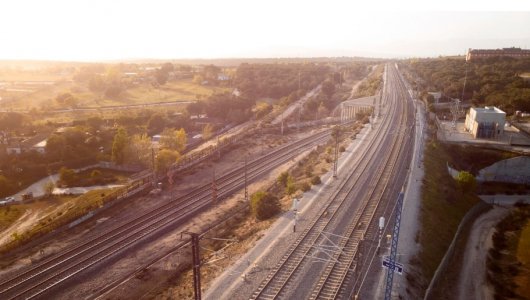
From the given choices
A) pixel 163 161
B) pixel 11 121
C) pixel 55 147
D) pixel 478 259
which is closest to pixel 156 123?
pixel 55 147

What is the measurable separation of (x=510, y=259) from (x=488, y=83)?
61517mm

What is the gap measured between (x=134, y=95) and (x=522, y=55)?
11656 centimetres

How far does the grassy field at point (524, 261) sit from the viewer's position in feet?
88.4

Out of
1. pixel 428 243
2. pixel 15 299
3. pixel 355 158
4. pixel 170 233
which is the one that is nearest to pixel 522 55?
pixel 355 158

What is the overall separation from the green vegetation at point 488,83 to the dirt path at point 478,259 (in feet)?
115

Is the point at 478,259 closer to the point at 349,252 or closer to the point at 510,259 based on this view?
the point at 510,259

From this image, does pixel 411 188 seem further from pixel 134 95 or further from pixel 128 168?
pixel 134 95

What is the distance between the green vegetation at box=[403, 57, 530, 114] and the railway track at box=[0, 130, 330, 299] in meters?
49.3

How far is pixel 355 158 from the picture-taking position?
143ft

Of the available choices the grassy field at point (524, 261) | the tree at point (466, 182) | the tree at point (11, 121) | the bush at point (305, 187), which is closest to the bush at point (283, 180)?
the bush at point (305, 187)

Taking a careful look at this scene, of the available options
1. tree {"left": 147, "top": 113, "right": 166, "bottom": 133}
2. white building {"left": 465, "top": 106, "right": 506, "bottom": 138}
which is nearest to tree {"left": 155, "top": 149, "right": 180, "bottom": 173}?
tree {"left": 147, "top": 113, "right": 166, "bottom": 133}

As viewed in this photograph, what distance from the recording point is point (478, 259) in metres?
30.2

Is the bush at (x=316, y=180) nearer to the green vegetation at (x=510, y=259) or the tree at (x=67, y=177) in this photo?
the green vegetation at (x=510, y=259)

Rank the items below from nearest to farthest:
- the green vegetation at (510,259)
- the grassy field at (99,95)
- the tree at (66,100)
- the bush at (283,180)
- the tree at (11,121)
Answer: the green vegetation at (510,259), the bush at (283,180), the tree at (11,121), the tree at (66,100), the grassy field at (99,95)
